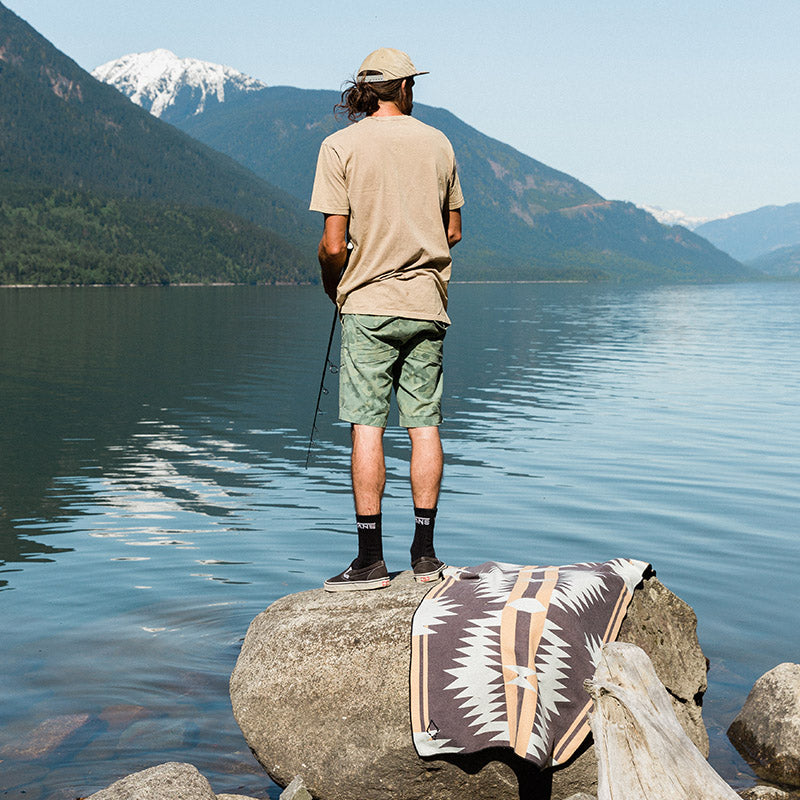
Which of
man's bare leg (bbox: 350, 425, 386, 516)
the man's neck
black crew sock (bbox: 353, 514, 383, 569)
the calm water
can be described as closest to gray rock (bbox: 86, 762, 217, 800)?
the calm water

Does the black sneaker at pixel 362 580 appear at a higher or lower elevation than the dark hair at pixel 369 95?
lower

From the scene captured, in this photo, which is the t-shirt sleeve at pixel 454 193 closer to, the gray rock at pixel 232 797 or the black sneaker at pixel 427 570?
the black sneaker at pixel 427 570

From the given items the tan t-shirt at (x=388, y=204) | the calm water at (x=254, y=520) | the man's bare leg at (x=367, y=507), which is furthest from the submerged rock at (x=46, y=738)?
the tan t-shirt at (x=388, y=204)

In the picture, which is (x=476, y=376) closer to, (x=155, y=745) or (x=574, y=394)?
(x=574, y=394)

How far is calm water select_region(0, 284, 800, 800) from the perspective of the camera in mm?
7457

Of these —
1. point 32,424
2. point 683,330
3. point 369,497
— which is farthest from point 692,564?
point 683,330

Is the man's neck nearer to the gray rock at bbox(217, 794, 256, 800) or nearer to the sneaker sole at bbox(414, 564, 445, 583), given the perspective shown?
the sneaker sole at bbox(414, 564, 445, 583)

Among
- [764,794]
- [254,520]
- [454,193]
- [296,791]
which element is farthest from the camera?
[254,520]

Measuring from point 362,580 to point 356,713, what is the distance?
1.02 meters

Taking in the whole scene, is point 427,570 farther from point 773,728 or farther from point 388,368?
point 773,728

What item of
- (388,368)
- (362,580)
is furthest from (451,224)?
(362,580)

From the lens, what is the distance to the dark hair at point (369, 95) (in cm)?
629

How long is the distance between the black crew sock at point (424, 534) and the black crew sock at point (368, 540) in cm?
25

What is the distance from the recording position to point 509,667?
5312 millimetres
